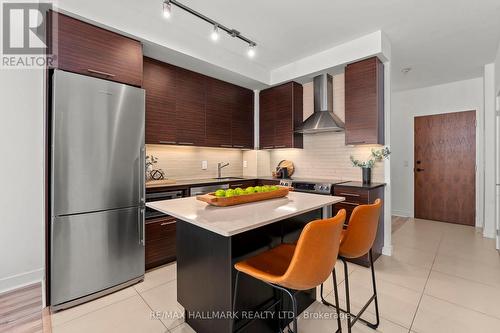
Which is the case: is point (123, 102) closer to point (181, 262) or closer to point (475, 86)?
point (181, 262)

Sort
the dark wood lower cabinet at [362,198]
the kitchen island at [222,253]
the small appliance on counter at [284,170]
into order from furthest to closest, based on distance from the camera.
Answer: the small appliance on counter at [284,170] → the dark wood lower cabinet at [362,198] → the kitchen island at [222,253]

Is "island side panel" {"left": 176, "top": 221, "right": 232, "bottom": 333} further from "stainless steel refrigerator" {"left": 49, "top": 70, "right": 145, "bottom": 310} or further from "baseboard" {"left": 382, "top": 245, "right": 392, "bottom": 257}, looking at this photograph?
"baseboard" {"left": 382, "top": 245, "right": 392, "bottom": 257}

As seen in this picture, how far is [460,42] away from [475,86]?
6.17ft

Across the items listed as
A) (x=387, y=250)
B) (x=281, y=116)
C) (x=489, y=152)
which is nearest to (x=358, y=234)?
(x=387, y=250)

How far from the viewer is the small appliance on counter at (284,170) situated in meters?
4.09

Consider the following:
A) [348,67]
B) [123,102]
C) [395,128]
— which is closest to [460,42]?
[348,67]

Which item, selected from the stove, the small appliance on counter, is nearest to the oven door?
the stove

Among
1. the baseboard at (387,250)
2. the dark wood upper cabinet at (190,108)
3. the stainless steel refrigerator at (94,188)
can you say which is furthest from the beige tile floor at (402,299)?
the dark wood upper cabinet at (190,108)

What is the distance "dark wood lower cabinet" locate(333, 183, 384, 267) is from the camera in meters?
2.81

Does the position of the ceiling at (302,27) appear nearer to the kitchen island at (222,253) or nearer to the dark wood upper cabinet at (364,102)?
the dark wood upper cabinet at (364,102)

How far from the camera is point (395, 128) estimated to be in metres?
5.34

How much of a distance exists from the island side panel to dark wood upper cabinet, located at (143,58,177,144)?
1.63 m

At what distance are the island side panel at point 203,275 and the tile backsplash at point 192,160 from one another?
5.99 ft

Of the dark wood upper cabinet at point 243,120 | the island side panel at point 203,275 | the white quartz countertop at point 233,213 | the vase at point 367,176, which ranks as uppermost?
the dark wood upper cabinet at point 243,120
